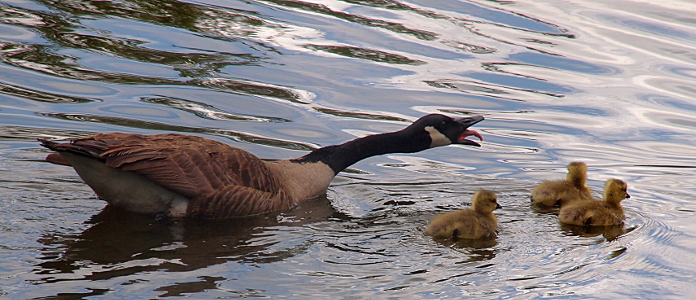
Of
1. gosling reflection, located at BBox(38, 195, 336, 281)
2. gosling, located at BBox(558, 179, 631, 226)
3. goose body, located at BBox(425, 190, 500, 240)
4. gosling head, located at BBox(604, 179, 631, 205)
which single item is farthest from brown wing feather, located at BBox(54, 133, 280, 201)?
gosling head, located at BBox(604, 179, 631, 205)

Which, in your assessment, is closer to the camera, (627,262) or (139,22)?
(627,262)

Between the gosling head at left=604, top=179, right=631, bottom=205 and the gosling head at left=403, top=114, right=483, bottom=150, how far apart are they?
1.72 meters

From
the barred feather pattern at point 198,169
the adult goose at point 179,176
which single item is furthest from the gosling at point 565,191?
the barred feather pattern at point 198,169

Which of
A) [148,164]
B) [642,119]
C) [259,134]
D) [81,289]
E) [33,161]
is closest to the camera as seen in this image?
[81,289]

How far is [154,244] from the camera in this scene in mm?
7562

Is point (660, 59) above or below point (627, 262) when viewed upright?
above

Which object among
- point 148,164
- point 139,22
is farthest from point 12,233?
point 139,22

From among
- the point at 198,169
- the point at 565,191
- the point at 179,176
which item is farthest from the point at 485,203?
the point at 179,176

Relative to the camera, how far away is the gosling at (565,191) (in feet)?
30.7

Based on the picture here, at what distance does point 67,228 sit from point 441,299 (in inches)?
142

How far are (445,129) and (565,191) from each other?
162 centimetres

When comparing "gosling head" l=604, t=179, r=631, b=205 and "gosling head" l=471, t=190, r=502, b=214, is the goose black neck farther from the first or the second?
"gosling head" l=604, t=179, r=631, b=205

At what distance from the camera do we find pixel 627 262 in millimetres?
7754

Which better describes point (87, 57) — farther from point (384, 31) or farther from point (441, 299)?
point (441, 299)
